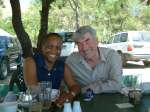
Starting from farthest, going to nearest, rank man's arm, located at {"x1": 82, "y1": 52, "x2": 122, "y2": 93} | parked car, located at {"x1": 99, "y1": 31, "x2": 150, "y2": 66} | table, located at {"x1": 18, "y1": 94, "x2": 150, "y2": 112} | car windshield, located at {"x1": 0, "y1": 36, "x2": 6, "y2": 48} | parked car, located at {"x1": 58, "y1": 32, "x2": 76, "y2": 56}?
parked car, located at {"x1": 99, "y1": 31, "x2": 150, "y2": 66} < parked car, located at {"x1": 58, "y1": 32, "x2": 76, "y2": 56} < car windshield, located at {"x1": 0, "y1": 36, "x2": 6, "y2": 48} < man's arm, located at {"x1": 82, "y1": 52, "x2": 122, "y2": 93} < table, located at {"x1": 18, "y1": 94, "x2": 150, "y2": 112}

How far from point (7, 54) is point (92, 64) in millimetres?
11392

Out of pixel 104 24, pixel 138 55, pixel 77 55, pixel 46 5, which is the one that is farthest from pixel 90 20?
pixel 77 55

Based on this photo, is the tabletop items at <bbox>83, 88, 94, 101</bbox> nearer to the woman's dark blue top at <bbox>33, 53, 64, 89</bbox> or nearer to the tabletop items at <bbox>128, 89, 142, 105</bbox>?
the tabletop items at <bbox>128, 89, 142, 105</bbox>

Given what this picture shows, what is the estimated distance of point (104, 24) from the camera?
141 feet

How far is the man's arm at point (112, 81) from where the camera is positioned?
14.7 feet

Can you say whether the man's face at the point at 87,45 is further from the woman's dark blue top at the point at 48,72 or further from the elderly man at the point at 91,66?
the woman's dark blue top at the point at 48,72

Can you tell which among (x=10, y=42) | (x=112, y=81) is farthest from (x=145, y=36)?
(x=112, y=81)

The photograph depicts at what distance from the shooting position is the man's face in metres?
4.62

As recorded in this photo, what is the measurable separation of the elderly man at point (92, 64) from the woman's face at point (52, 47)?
0.71 ft

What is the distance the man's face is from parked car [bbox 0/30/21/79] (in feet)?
35.1

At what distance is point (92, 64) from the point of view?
4.81 m

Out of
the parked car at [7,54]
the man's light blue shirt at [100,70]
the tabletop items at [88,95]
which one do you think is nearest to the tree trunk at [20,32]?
the man's light blue shirt at [100,70]

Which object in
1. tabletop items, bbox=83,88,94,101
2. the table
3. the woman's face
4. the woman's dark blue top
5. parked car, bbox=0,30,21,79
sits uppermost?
the woman's face

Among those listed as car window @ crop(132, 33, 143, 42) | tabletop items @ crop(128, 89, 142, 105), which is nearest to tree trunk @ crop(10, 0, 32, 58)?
tabletop items @ crop(128, 89, 142, 105)
